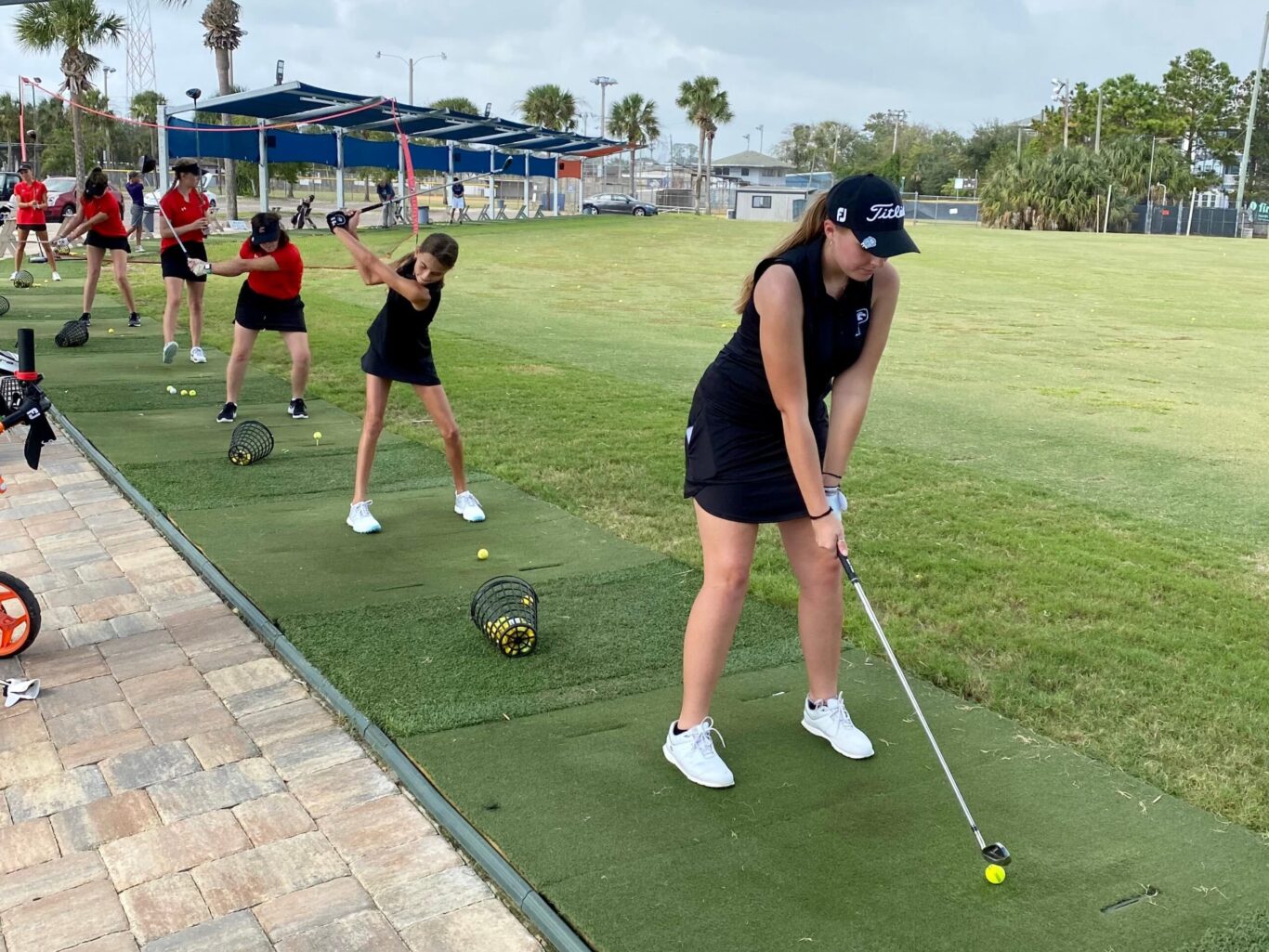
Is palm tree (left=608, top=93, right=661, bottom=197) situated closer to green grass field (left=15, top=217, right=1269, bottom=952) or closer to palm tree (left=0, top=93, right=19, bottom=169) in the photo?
palm tree (left=0, top=93, right=19, bottom=169)

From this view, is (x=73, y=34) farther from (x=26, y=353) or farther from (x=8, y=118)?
(x=8, y=118)

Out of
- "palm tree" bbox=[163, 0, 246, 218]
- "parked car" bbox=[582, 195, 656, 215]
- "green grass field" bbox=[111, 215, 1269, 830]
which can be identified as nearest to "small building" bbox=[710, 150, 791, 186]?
"parked car" bbox=[582, 195, 656, 215]

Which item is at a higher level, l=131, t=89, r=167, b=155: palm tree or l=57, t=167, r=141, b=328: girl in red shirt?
l=131, t=89, r=167, b=155: palm tree

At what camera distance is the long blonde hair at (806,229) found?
321 cm

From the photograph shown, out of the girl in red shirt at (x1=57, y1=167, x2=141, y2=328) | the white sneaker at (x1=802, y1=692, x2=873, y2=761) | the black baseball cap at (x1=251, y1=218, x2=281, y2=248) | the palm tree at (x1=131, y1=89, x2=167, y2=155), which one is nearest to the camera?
the white sneaker at (x1=802, y1=692, x2=873, y2=761)

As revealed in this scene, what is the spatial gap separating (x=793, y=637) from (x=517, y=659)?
1.18 metres

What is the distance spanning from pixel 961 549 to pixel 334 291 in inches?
589

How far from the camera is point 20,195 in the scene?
17.5 metres

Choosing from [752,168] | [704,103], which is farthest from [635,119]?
[752,168]

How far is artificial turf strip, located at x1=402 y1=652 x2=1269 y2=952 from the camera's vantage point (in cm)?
293

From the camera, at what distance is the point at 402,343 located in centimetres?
608

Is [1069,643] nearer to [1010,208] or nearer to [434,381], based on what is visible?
[434,381]

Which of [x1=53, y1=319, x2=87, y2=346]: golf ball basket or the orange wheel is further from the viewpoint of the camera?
[x1=53, y1=319, x2=87, y2=346]: golf ball basket

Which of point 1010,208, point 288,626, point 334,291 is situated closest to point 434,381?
point 288,626
